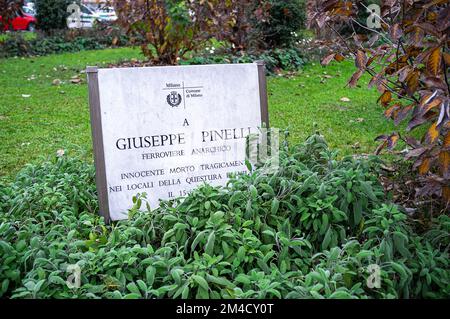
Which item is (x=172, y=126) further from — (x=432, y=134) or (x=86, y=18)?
(x=86, y=18)

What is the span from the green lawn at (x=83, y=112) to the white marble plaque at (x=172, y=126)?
60cm

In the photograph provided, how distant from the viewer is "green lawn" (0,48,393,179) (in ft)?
18.9

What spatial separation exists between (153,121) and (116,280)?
157 centimetres

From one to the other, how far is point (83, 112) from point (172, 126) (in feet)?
12.5

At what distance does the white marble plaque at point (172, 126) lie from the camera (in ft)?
12.1

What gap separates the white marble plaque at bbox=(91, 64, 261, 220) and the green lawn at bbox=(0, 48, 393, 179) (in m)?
0.60

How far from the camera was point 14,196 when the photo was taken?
356 cm

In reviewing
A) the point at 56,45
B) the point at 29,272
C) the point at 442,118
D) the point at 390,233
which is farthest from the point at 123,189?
the point at 56,45

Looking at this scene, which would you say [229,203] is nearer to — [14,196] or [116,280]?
[116,280]

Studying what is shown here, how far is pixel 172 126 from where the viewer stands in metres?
3.87

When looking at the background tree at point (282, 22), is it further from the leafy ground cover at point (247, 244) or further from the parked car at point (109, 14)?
the leafy ground cover at point (247, 244)

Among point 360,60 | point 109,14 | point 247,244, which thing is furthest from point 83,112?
point 109,14

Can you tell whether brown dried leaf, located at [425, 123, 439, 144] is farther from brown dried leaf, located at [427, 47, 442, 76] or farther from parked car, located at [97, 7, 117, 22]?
parked car, located at [97, 7, 117, 22]

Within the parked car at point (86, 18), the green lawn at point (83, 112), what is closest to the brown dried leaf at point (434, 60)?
the green lawn at point (83, 112)
